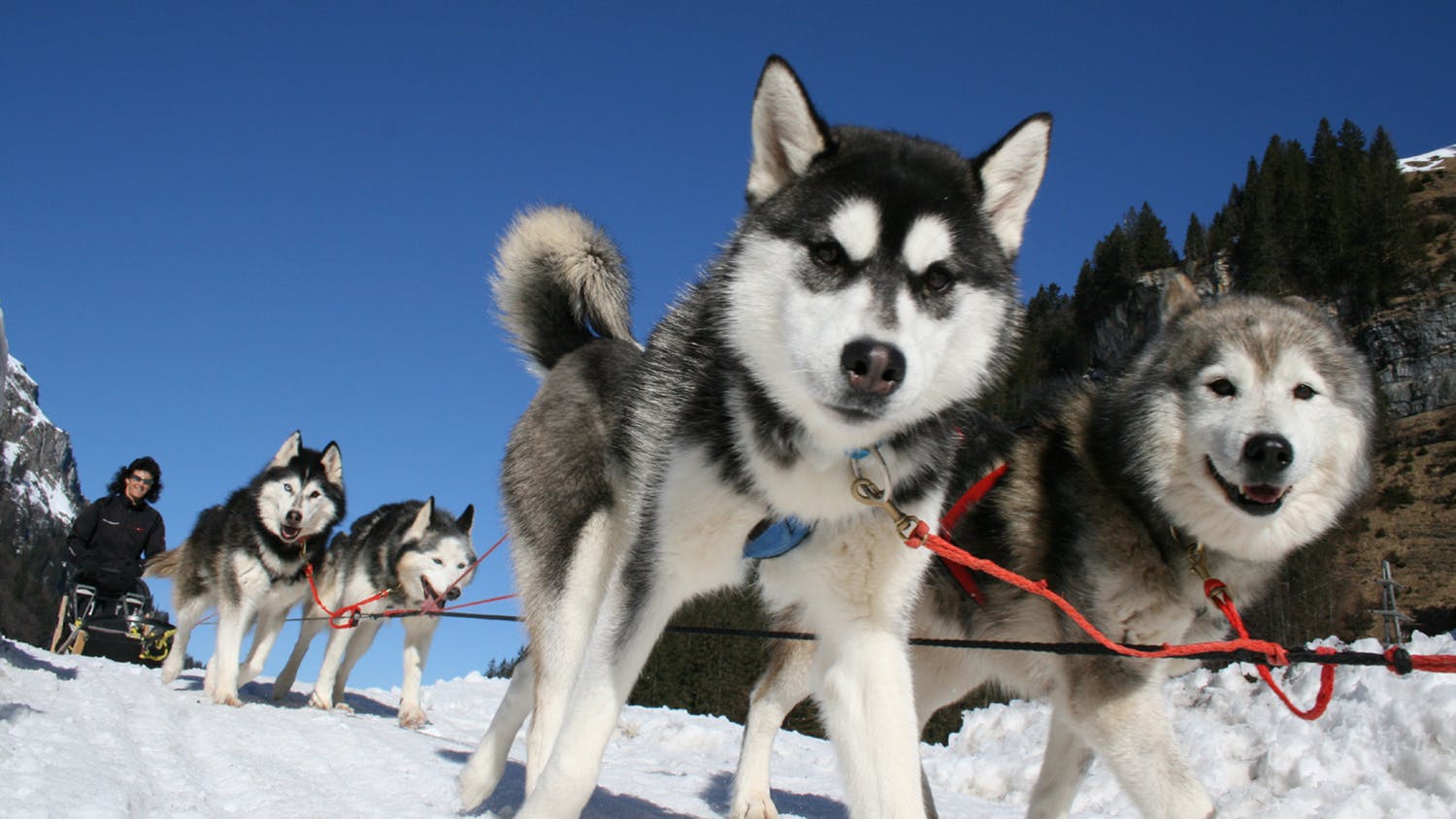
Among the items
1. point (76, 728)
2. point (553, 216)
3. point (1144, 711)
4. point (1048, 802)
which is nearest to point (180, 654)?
point (76, 728)

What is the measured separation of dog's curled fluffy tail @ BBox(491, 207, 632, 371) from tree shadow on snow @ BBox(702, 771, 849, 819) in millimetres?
2250

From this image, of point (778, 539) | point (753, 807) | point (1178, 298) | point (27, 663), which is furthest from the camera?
point (27, 663)

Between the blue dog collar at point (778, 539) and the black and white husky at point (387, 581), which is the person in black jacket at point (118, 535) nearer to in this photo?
the black and white husky at point (387, 581)

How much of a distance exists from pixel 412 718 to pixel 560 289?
4389mm

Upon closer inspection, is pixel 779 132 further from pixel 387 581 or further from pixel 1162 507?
pixel 387 581

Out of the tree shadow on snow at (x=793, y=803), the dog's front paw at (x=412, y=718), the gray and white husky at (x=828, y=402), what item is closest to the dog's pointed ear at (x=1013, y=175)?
the gray and white husky at (x=828, y=402)

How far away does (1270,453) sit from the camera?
3164 mm

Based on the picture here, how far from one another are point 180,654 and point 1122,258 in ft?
258

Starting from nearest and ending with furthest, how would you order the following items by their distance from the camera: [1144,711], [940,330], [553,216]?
[940,330] → [1144,711] → [553,216]

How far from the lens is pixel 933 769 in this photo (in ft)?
20.8

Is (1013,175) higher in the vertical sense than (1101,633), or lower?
higher

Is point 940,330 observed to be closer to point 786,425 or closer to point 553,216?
point 786,425

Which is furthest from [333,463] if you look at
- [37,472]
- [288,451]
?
[37,472]

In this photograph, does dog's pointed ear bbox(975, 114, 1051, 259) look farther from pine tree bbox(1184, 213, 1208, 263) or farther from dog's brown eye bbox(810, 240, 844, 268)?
pine tree bbox(1184, 213, 1208, 263)
